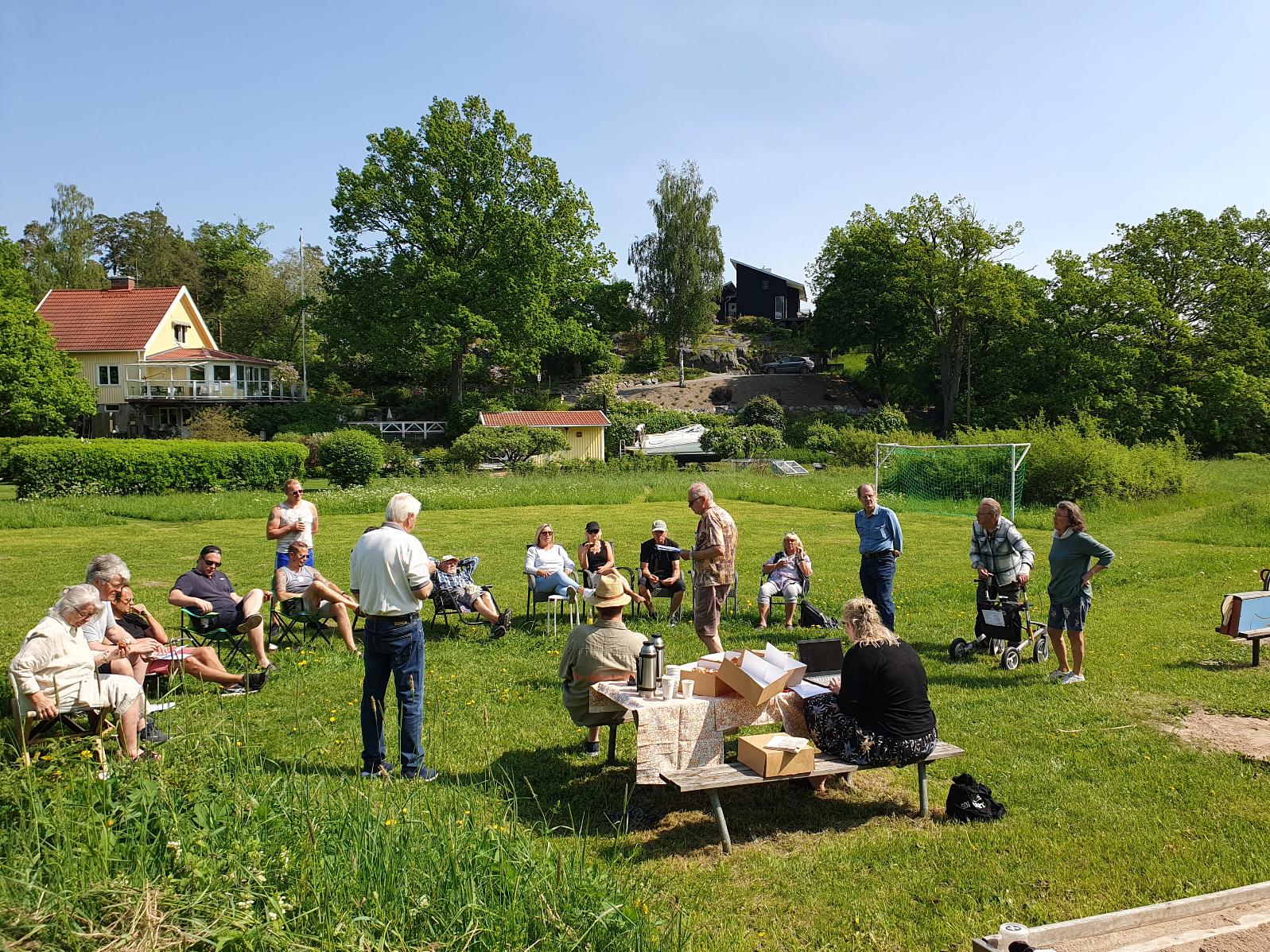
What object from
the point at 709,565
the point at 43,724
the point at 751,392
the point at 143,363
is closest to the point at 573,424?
the point at 751,392

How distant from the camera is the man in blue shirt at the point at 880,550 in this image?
9.15 meters

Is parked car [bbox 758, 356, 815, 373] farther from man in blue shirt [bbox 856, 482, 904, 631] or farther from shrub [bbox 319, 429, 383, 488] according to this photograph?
man in blue shirt [bbox 856, 482, 904, 631]

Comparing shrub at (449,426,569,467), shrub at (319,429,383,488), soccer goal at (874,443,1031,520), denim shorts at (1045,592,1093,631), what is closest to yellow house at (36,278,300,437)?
shrub at (449,426,569,467)

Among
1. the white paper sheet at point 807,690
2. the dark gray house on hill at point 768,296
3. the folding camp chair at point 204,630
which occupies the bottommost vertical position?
the folding camp chair at point 204,630

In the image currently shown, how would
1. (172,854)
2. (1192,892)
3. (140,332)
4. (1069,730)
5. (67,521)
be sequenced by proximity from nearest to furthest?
(172,854) < (1192,892) < (1069,730) < (67,521) < (140,332)

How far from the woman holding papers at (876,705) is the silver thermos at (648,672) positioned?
1.09 metres

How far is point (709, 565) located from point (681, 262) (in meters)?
53.9

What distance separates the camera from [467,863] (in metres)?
3.76

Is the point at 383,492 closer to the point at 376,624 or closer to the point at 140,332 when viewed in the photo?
the point at 376,624

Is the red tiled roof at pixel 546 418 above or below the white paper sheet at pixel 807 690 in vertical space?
above

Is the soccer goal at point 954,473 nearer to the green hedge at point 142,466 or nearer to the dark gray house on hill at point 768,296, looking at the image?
the green hedge at point 142,466

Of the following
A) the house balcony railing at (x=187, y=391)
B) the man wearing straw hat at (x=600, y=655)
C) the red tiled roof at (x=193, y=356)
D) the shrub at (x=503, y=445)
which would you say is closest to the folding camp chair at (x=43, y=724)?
the man wearing straw hat at (x=600, y=655)

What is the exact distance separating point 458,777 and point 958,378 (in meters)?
49.9

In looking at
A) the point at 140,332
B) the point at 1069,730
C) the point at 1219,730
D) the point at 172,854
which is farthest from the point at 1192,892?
the point at 140,332
